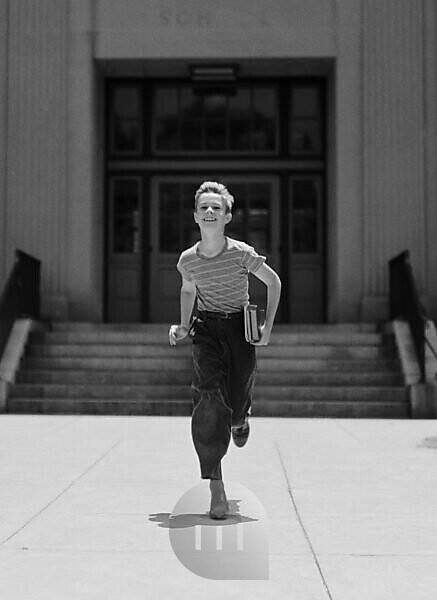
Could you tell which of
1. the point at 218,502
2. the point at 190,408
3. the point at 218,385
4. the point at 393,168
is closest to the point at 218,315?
the point at 218,385

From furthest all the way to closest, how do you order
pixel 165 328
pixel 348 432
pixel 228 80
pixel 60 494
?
pixel 228 80 → pixel 165 328 → pixel 348 432 → pixel 60 494

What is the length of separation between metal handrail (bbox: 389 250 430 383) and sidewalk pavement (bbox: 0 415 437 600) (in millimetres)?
2308

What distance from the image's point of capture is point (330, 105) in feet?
48.8

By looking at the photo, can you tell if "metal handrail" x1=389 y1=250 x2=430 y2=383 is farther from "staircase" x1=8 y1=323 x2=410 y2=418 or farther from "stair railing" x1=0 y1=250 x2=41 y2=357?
"stair railing" x1=0 y1=250 x2=41 y2=357

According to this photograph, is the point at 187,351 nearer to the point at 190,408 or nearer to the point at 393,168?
the point at 190,408

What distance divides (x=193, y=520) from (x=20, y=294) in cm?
830

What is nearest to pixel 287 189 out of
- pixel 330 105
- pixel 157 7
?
pixel 330 105

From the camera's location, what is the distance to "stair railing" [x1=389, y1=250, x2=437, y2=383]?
35.3 feet

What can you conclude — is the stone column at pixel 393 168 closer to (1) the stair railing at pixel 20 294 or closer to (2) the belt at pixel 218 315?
(1) the stair railing at pixel 20 294

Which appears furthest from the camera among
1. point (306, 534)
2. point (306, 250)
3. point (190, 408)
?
point (306, 250)

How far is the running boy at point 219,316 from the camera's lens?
14.9ft

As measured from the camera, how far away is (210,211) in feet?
15.0

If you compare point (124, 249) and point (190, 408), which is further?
point (124, 249)

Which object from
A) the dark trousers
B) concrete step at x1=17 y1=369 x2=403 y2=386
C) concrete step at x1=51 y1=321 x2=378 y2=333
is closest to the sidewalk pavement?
the dark trousers
